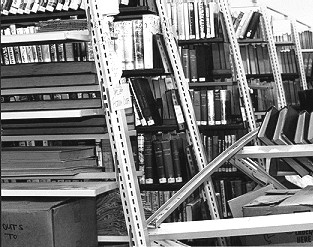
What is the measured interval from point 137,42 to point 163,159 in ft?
2.40

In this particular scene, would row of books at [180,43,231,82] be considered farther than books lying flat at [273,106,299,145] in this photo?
Yes

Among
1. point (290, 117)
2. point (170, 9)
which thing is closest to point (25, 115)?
point (290, 117)

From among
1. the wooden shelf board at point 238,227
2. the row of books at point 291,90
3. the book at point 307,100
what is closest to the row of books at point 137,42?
the book at point 307,100

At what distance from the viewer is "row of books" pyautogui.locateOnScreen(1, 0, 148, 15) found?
3316mm

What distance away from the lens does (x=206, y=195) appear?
284cm

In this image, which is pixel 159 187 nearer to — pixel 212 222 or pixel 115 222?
pixel 115 222

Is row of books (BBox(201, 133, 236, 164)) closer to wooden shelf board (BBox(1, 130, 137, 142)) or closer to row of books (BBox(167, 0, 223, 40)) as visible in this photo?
row of books (BBox(167, 0, 223, 40))

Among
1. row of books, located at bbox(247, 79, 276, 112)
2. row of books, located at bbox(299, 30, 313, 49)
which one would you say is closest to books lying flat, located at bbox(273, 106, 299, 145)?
row of books, located at bbox(247, 79, 276, 112)

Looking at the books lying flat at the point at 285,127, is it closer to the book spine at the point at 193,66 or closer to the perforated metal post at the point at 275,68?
the book spine at the point at 193,66

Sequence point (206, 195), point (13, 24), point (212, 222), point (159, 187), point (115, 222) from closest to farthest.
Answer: point (212, 222) → point (115, 222) → point (206, 195) → point (13, 24) → point (159, 187)

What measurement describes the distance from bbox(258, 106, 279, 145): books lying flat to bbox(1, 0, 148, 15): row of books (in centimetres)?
112

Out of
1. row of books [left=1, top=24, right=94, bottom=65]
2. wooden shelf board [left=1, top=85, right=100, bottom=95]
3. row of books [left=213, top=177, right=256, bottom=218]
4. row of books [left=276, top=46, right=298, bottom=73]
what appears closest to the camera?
wooden shelf board [left=1, top=85, right=100, bottom=95]

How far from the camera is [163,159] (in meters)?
3.73

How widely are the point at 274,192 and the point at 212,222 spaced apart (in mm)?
707
